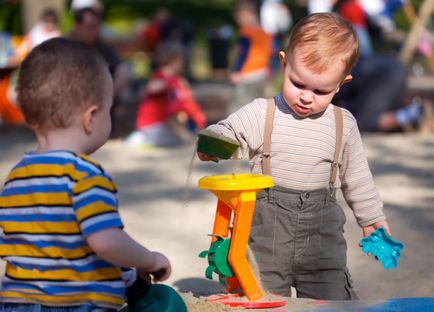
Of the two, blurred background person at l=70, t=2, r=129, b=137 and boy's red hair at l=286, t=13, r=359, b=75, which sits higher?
boy's red hair at l=286, t=13, r=359, b=75

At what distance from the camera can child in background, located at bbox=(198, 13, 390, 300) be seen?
9.68 feet

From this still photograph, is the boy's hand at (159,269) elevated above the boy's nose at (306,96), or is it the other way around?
the boy's nose at (306,96)

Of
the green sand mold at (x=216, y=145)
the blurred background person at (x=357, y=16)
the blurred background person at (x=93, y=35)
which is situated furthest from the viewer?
the blurred background person at (x=357, y=16)

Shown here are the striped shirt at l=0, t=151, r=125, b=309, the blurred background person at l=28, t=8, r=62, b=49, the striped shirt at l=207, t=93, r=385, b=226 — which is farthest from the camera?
the blurred background person at l=28, t=8, r=62, b=49

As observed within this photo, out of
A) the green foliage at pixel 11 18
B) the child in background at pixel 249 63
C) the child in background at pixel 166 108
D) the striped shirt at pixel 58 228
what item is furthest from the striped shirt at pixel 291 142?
the green foliage at pixel 11 18

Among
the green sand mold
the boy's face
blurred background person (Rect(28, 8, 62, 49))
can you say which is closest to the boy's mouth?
the boy's face

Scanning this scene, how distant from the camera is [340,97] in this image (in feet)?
28.7

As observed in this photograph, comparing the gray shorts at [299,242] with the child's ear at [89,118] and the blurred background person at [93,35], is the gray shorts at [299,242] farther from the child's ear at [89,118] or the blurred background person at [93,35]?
the blurred background person at [93,35]

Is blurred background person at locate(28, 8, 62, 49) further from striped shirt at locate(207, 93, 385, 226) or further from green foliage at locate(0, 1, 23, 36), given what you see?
striped shirt at locate(207, 93, 385, 226)

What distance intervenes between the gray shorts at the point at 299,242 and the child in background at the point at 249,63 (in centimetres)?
611

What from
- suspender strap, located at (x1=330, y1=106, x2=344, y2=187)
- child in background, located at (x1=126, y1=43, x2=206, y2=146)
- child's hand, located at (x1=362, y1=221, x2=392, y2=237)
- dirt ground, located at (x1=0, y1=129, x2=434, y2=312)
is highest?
suspender strap, located at (x1=330, y1=106, x2=344, y2=187)

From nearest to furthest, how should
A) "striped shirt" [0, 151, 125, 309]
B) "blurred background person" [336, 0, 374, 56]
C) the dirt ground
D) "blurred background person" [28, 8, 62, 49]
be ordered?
"striped shirt" [0, 151, 125, 309]
the dirt ground
"blurred background person" [336, 0, 374, 56]
"blurred background person" [28, 8, 62, 49]

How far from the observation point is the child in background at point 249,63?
9.09m

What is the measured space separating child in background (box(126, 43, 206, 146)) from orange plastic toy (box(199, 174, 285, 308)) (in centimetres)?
555
